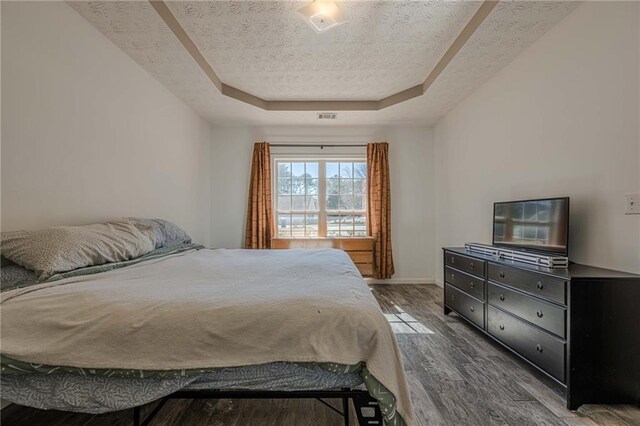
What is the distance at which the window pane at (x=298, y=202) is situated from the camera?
14.8 ft

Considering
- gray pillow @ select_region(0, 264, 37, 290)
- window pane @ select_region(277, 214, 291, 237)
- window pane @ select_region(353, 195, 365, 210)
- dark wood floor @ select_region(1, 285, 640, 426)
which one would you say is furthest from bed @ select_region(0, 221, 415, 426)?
window pane @ select_region(353, 195, 365, 210)

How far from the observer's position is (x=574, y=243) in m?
2.03

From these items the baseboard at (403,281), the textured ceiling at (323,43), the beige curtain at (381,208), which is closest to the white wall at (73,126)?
the textured ceiling at (323,43)

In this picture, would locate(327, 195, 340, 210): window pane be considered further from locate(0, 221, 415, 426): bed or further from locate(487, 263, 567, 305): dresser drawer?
locate(0, 221, 415, 426): bed

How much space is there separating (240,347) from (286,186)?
3578mm

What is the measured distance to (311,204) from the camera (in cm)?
451

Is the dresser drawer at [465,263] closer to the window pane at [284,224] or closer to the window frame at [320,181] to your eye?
the window frame at [320,181]

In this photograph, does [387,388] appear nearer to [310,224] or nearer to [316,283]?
[316,283]

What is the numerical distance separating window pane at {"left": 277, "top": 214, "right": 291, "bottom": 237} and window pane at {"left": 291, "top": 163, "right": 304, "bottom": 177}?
69cm

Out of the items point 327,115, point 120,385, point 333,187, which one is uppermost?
point 327,115

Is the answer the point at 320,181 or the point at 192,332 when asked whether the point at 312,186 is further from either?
the point at 192,332

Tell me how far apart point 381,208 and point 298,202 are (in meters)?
1.32

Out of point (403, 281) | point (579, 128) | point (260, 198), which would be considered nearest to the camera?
point (579, 128)

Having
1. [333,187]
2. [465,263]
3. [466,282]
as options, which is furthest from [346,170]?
[466,282]
